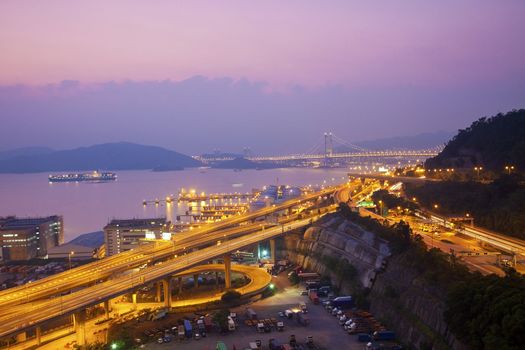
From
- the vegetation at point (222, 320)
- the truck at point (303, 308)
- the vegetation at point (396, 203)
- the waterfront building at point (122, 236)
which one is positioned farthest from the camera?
the waterfront building at point (122, 236)

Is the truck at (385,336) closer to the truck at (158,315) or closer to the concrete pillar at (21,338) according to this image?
the truck at (158,315)

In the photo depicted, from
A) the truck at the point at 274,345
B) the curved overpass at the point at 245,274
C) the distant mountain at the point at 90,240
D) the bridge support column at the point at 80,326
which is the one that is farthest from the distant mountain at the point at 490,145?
the distant mountain at the point at 90,240

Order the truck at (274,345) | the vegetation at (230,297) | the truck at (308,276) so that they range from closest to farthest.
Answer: the truck at (274,345), the vegetation at (230,297), the truck at (308,276)

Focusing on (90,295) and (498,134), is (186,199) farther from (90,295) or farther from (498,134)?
(90,295)

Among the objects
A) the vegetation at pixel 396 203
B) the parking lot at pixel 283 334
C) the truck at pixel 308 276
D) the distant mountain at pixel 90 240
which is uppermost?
the vegetation at pixel 396 203

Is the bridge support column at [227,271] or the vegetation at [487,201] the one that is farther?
the bridge support column at [227,271]

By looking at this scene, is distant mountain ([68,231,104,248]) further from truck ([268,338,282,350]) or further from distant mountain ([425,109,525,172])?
distant mountain ([425,109,525,172])

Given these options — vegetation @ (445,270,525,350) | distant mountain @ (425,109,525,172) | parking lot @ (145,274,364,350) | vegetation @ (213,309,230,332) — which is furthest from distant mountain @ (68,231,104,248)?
vegetation @ (445,270,525,350)

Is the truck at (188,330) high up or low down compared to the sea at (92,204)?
up

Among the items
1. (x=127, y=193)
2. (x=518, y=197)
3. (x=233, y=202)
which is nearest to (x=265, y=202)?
(x=233, y=202)
